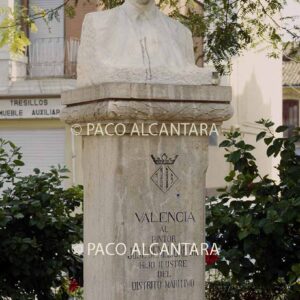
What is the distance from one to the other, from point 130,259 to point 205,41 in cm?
633

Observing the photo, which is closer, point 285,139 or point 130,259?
point 130,259

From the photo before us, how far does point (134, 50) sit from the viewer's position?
6312 mm

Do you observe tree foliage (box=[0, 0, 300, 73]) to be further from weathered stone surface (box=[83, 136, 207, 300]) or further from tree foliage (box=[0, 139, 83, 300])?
weathered stone surface (box=[83, 136, 207, 300])

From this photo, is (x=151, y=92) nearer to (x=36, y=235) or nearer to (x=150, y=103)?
(x=150, y=103)

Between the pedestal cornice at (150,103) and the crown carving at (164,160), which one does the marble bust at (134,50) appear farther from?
the crown carving at (164,160)

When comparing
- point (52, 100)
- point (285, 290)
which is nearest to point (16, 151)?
point (285, 290)

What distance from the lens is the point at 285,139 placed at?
27.1 ft

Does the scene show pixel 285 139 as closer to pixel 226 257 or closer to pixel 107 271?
pixel 226 257

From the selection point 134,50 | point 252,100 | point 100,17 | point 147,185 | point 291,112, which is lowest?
point 147,185

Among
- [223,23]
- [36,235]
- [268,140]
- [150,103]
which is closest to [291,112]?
[223,23]

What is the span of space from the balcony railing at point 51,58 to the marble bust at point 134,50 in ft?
47.4

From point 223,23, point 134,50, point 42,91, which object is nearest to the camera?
point 134,50

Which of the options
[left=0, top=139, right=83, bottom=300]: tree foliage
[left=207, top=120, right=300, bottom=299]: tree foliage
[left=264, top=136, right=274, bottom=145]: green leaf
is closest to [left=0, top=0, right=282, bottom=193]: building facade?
[left=0, top=139, right=83, bottom=300]: tree foliage

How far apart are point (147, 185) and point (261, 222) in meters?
1.88
